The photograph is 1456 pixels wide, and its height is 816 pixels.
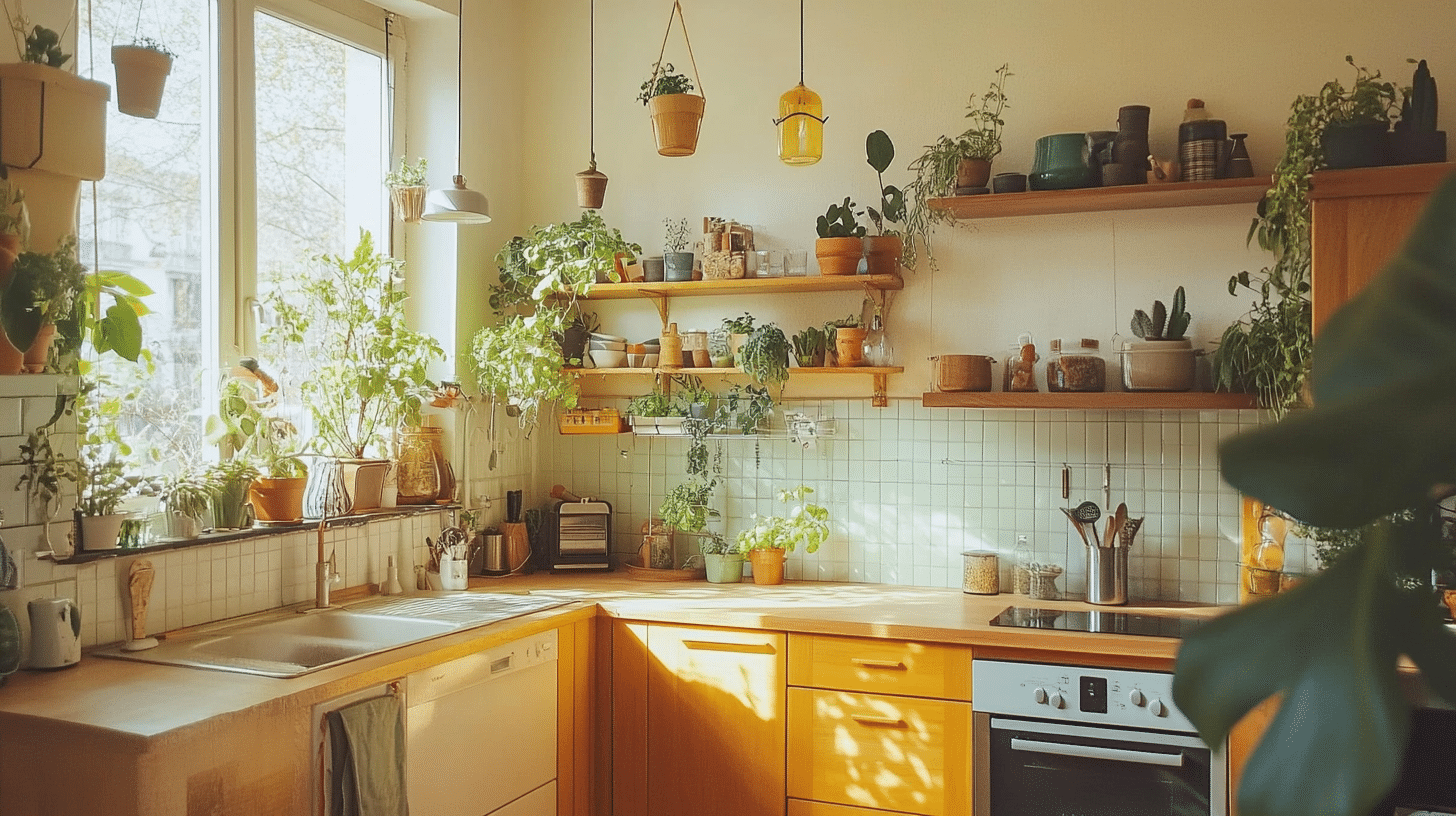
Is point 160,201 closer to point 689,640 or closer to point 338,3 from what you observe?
point 338,3

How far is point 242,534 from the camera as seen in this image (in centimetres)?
301

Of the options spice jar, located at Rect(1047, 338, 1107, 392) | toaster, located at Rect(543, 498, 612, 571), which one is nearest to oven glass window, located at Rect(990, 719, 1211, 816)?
spice jar, located at Rect(1047, 338, 1107, 392)

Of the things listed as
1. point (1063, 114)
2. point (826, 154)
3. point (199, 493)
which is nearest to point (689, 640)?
point (199, 493)

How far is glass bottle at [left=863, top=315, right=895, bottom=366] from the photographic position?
3.72 metres

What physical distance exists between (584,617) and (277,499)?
92 cm

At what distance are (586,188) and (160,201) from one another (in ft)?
4.26

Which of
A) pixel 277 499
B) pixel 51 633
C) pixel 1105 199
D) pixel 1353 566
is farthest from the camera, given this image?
pixel 1105 199

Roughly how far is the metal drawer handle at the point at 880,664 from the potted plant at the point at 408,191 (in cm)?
195

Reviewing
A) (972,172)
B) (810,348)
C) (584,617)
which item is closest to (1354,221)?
(972,172)

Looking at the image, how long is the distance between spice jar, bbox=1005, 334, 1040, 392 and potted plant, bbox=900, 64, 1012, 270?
0.43 m

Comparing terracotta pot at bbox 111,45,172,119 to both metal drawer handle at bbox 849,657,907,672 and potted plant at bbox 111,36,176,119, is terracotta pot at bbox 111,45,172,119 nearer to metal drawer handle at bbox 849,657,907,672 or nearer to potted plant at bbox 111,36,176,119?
potted plant at bbox 111,36,176,119

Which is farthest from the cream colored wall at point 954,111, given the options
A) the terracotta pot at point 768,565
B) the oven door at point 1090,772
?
the oven door at point 1090,772

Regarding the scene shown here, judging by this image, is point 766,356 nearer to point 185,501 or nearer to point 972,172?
point 972,172

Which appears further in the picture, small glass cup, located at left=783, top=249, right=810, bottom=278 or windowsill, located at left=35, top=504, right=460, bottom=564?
small glass cup, located at left=783, top=249, right=810, bottom=278
